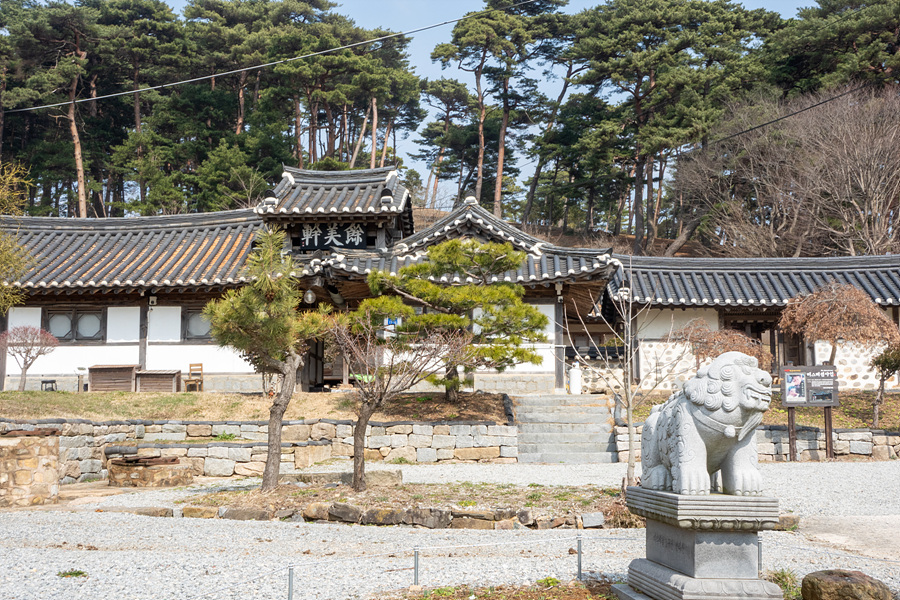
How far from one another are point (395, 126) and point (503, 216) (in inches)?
378

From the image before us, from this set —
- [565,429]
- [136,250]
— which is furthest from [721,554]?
[136,250]

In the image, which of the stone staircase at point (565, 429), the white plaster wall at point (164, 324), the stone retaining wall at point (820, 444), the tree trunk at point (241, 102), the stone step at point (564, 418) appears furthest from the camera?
the tree trunk at point (241, 102)

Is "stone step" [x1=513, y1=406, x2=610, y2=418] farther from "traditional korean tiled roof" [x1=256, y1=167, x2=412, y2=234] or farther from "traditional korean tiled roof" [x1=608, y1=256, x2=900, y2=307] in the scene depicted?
"traditional korean tiled roof" [x1=256, y1=167, x2=412, y2=234]

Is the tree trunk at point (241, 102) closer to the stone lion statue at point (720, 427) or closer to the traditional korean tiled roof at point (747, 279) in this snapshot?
the traditional korean tiled roof at point (747, 279)

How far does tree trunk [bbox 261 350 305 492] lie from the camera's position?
10500mm

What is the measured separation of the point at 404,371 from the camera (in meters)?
11.4

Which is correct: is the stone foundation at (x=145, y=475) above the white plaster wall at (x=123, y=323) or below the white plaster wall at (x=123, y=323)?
below

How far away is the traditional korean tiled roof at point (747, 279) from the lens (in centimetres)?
2070

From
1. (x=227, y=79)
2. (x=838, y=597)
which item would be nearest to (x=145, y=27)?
(x=227, y=79)

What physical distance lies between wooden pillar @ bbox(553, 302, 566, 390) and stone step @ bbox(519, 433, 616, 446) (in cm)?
322

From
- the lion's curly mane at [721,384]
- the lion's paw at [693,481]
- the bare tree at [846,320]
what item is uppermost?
the bare tree at [846,320]

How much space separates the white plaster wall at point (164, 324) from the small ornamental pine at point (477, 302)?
761cm

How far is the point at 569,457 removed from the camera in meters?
14.5

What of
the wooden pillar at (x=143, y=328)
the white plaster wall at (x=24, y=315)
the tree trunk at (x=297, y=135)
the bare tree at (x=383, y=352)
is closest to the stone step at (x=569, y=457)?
the bare tree at (x=383, y=352)
